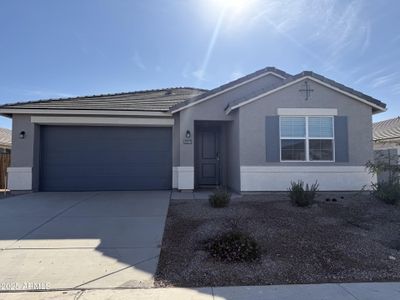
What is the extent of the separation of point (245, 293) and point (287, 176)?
7.14 meters

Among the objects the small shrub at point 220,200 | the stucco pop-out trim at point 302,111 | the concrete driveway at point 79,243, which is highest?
the stucco pop-out trim at point 302,111

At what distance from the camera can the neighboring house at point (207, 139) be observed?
10.5 m

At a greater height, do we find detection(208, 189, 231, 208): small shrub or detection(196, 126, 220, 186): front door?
detection(196, 126, 220, 186): front door

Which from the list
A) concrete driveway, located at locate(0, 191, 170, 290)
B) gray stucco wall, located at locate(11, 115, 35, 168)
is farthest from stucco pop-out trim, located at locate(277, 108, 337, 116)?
gray stucco wall, located at locate(11, 115, 35, 168)

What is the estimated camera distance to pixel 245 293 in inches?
150

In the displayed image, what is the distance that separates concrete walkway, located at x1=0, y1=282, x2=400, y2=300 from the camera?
3688 millimetres

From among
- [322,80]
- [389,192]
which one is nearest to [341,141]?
[322,80]

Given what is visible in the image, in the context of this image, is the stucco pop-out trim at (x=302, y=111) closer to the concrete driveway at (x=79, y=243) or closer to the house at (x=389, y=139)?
the concrete driveway at (x=79, y=243)

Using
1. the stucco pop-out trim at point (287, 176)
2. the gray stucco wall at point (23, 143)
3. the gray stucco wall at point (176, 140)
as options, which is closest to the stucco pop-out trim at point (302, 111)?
the stucco pop-out trim at point (287, 176)

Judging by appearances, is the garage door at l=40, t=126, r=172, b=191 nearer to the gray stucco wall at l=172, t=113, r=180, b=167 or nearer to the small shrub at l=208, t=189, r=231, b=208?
the gray stucco wall at l=172, t=113, r=180, b=167

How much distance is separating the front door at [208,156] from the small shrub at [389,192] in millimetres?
6527

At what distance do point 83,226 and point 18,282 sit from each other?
8.84ft

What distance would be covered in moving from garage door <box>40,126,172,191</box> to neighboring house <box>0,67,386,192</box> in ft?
0.14

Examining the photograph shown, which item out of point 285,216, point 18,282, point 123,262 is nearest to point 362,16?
point 285,216
